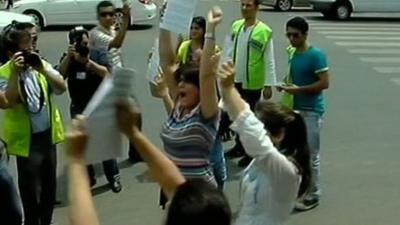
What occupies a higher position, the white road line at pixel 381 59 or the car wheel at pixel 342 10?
the white road line at pixel 381 59

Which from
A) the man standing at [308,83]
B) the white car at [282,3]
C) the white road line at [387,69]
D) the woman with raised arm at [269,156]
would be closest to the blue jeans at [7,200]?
the woman with raised arm at [269,156]

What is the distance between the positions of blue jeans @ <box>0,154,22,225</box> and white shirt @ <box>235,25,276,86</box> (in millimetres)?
3885

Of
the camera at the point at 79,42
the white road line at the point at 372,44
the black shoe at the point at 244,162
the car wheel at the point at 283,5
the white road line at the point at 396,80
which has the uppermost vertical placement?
the camera at the point at 79,42

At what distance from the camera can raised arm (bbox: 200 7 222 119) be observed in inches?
221

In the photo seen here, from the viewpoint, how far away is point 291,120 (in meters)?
4.73

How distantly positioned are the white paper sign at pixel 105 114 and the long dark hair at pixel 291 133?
4.42 ft

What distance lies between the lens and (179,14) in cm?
595

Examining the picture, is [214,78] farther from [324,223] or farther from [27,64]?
[324,223]

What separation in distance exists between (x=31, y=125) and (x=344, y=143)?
16.1ft

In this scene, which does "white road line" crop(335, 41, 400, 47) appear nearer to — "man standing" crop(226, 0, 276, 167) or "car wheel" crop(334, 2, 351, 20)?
Answer: "car wheel" crop(334, 2, 351, 20)

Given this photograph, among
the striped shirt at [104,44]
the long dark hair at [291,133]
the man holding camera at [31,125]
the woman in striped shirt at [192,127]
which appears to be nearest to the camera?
the long dark hair at [291,133]

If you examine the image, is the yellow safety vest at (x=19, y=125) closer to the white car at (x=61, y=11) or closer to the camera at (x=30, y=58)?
the camera at (x=30, y=58)

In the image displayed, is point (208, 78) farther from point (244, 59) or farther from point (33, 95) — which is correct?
point (244, 59)

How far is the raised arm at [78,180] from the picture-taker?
331cm
